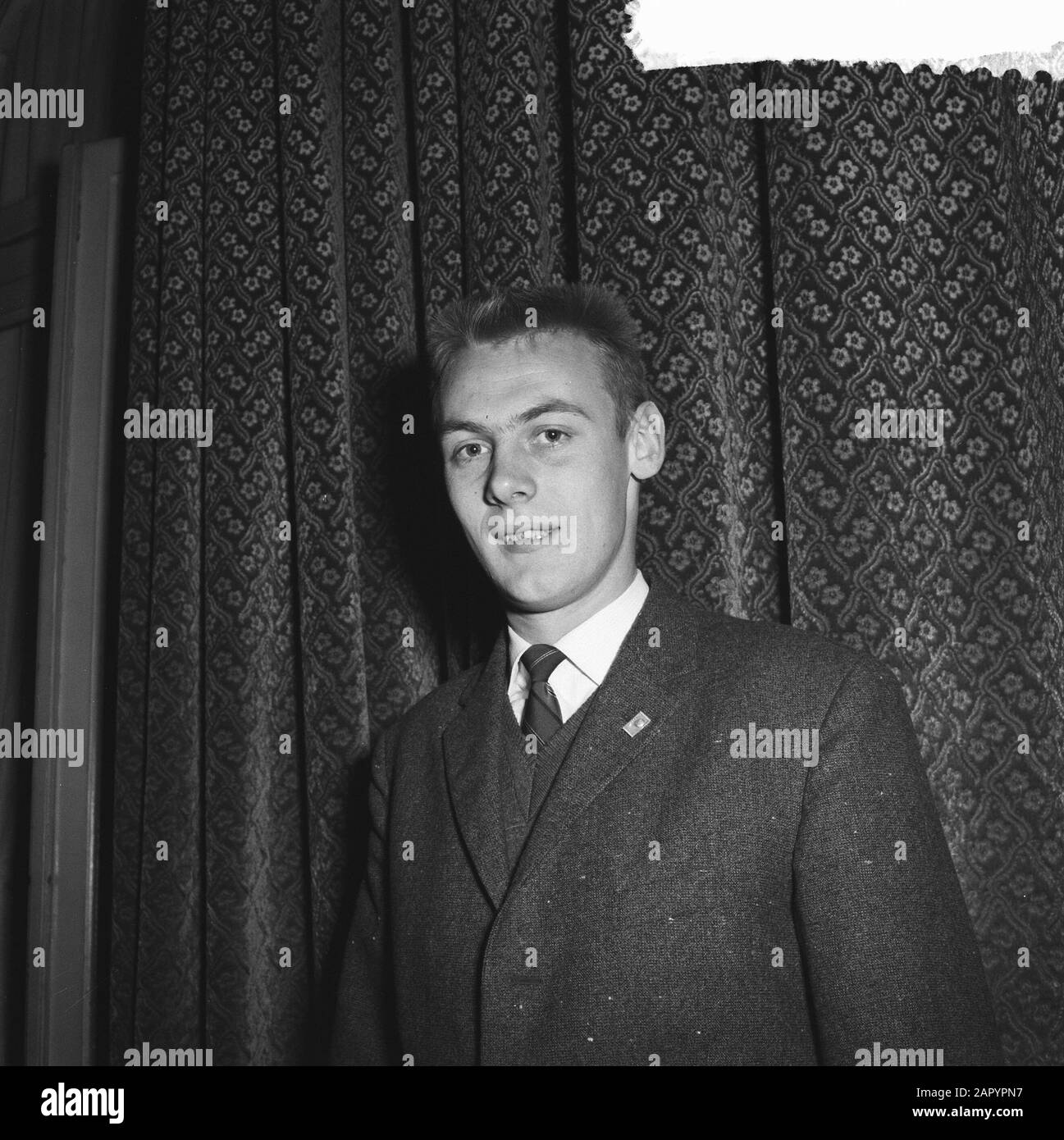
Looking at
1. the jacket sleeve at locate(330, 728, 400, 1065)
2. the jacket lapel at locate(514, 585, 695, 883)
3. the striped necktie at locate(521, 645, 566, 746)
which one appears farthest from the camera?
the jacket sleeve at locate(330, 728, 400, 1065)

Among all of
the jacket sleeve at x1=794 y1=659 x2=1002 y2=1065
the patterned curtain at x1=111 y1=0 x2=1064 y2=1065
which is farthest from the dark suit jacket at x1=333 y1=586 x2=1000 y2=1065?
the patterned curtain at x1=111 y1=0 x2=1064 y2=1065

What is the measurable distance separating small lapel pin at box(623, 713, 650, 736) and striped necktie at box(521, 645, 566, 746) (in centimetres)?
10

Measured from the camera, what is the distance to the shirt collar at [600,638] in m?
1.14

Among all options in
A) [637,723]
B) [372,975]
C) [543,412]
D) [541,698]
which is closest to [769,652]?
[637,723]

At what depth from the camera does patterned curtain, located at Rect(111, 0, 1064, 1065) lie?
1346mm

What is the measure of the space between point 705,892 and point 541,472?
50cm

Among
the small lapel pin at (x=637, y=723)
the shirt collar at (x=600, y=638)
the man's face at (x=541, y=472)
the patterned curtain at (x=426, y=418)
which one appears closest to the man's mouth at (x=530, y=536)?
the man's face at (x=541, y=472)

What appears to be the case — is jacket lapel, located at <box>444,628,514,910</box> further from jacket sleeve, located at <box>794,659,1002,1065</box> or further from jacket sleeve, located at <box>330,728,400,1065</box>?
jacket sleeve, located at <box>794,659,1002,1065</box>

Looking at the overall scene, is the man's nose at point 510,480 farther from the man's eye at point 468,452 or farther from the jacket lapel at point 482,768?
the jacket lapel at point 482,768

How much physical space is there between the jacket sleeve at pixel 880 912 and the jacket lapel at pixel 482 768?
33 centimetres

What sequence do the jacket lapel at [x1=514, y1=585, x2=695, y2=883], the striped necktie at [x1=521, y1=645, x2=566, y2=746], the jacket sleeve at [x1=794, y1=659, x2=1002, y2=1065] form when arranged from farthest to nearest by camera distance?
the striped necktie at [x1=521, y1=645, x2=566, y2=746], the jacket lapel at [x1=514, y1=585, x2=695, y2=883], the jacket sleeve at [x1=794, y1=659, x2=1002, y2=1065]
